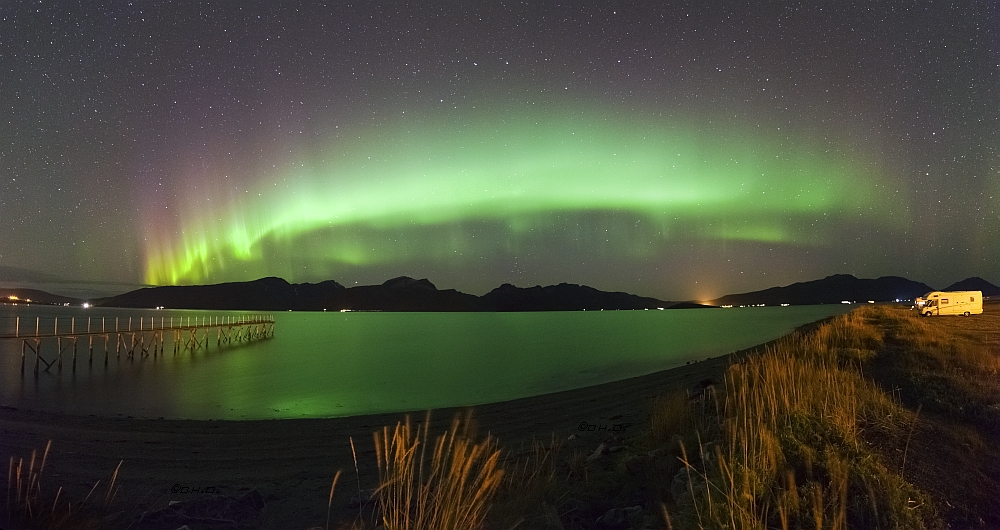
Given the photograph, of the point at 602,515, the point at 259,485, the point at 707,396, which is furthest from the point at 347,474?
the point at 707,396

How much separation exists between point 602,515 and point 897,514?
229 cm

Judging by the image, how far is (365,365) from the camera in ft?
127

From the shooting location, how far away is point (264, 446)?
37.7 feet

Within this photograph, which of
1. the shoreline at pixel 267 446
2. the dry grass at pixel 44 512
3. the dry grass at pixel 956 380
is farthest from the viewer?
the shoreline at pixel 267 446

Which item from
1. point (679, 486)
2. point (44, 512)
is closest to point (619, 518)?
point (679, 486)

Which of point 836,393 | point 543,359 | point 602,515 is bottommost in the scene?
point 543,359

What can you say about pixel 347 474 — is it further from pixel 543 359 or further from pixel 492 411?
pixel 543 359

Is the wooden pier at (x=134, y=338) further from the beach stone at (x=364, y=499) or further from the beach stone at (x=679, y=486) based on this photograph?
the beach stone at (x=679, y=486)

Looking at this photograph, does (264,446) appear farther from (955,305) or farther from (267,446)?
(955,305)

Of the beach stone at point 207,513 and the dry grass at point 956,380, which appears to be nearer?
the beach stone at point 207,513

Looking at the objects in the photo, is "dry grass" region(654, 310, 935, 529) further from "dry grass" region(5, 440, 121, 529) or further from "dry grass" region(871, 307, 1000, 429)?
"dry grass" region(5, 440, 121, 529)

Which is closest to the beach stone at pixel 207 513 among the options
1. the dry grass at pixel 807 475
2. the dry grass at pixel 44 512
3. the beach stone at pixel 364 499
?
the dry grass at pixel 44 512

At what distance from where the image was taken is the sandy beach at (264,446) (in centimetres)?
739

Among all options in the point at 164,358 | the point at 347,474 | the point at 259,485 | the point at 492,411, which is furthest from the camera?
the point at 164,358
